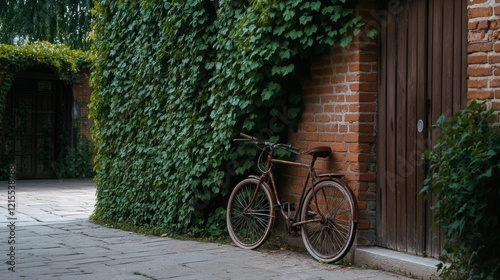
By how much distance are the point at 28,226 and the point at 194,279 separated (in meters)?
4.43

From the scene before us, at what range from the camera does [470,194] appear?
14.6 feet

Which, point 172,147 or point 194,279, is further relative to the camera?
point 172,147

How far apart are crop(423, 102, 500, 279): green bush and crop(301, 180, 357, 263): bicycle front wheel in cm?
112

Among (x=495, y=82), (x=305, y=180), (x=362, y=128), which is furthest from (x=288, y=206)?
(x=495, y=82)

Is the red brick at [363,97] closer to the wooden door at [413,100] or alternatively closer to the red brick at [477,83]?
the wooden door at [413,100]

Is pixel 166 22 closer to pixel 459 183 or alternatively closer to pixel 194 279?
pixel 194 279

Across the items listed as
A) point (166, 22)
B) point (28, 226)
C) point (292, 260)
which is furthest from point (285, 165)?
point (28, 226)

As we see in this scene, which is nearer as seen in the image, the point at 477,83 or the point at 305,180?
the point at 477,83

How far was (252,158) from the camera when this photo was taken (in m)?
7.22

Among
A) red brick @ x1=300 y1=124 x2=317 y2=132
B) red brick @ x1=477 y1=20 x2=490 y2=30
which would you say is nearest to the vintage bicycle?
red brick @ x1=300 y1=124 x2=317 y2=132

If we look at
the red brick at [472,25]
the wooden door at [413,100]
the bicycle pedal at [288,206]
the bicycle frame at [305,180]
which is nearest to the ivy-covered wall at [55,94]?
the bicycle frame at [305,180]

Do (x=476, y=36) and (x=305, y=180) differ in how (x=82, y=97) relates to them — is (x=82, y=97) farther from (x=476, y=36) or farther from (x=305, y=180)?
(x=476, y=36)

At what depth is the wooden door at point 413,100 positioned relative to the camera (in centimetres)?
523

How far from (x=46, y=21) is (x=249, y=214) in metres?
20.7
